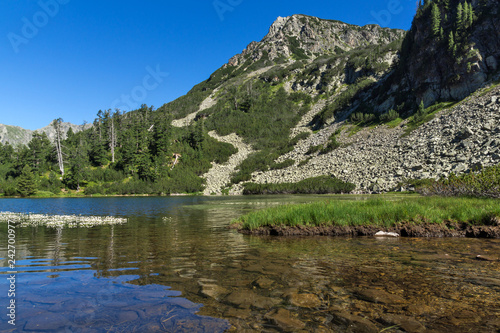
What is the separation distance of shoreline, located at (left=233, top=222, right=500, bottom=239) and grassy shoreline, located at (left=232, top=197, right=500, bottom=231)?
19cm

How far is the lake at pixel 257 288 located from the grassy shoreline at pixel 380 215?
2.40 meters

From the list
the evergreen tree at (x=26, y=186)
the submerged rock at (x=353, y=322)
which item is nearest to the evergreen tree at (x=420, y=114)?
the submerged rock at (x=353, y=322)

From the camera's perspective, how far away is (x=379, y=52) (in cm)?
12012

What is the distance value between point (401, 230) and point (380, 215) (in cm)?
127

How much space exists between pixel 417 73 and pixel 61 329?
96875 mm

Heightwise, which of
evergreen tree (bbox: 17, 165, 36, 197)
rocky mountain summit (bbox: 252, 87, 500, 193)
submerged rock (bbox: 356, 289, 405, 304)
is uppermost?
rocky mountain summit (bbox: 252, 87, 500, 193)

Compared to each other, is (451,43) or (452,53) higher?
(451,43)

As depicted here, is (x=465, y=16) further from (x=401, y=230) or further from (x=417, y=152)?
(x=401, y=230)

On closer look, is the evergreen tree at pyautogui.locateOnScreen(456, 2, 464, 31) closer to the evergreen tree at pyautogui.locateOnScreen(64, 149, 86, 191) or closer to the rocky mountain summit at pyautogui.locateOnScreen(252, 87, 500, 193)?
the rocky mountain summit at pyautogui.locateOnScreen(252, 87, 500, 193)

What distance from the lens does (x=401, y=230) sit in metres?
12.9

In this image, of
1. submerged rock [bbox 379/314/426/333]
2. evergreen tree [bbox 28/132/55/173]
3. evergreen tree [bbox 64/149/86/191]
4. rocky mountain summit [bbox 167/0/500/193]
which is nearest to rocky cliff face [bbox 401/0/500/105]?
rocky mountain summit [bbox 167/0/500/193]

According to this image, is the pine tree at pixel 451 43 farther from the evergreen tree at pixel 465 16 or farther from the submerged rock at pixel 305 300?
the submerged rock at pixel 305 300

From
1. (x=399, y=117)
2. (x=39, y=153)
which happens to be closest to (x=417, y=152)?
(x=399, y=117)

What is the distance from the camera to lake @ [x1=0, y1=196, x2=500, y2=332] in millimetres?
4281
